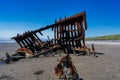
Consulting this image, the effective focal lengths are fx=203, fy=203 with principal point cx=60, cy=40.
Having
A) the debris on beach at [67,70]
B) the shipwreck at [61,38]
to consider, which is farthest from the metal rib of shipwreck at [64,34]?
the debris on beach at [67,70]

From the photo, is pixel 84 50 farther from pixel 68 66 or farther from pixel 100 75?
pixel 68 66

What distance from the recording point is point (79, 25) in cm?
2094

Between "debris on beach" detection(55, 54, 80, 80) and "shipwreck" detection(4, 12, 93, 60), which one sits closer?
"debris on beach" detection(55, 54, 80, 80)

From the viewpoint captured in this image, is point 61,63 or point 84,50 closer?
point 61,63

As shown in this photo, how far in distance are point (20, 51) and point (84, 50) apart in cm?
709

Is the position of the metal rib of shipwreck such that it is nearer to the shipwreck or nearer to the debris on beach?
the shipwreck

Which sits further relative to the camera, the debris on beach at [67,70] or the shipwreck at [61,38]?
the shipwreck at [61,38]

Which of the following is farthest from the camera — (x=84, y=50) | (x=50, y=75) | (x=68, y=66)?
(x=84, y=50)

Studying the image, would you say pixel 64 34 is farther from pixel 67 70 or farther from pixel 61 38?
pixel 67 70

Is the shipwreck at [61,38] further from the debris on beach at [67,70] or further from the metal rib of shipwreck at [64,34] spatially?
Result: the debris on beach at [67,70]

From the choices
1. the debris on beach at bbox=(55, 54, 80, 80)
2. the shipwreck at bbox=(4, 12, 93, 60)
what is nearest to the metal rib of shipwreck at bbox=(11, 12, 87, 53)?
the shipwreck at bbox=(4, 12, 93, 60)

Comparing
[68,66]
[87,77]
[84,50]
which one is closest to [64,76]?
[68,66]

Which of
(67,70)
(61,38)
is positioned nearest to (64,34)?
(61,38)

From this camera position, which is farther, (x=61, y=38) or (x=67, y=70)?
(x=61, y=38)
